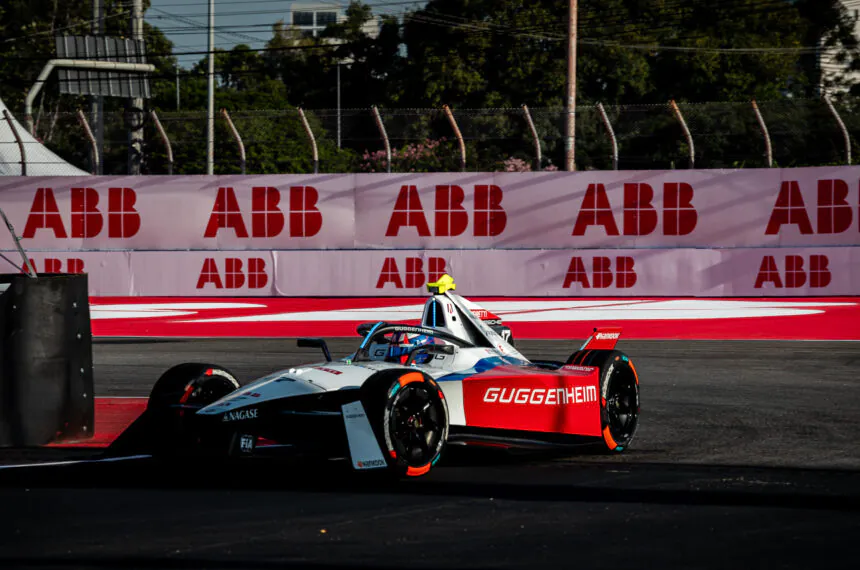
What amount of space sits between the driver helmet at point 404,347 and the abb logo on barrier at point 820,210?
14.1 meters

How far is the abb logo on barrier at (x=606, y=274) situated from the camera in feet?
72.8

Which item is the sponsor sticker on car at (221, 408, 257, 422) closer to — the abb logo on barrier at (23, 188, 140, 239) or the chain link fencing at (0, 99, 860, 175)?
the chain link fencing at (0, 99, 860, 175)

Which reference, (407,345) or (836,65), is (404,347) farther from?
(836,65)

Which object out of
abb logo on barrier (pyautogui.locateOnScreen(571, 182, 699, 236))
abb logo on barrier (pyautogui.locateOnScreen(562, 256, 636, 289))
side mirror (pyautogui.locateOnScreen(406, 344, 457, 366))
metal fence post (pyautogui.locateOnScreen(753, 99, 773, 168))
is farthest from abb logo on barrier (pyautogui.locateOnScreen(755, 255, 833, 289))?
side mirror (pyautogui.locateOnScreen(406, 344, 457, 366))

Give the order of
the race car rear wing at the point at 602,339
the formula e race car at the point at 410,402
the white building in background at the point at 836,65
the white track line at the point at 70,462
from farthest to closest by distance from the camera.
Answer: the white building in background at the point at 836,65
the race car rear wing at the point at 602,339
the white track line at the point at 70,462
the formula e race car at the point at 410,402

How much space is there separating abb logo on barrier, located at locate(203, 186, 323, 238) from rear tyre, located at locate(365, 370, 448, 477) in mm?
15430

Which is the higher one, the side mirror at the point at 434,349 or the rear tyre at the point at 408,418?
the side mirror at the point at 434,349

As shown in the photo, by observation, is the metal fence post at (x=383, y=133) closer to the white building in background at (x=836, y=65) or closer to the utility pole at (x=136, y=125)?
the utility pole at (x=136, y=125)

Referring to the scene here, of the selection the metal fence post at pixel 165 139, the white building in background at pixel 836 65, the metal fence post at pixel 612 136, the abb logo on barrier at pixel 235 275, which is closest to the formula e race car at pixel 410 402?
the metal fence post at pixel 612 136

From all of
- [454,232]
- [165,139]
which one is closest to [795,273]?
[454,232]

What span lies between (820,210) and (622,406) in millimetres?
13641

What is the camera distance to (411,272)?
22750 mm

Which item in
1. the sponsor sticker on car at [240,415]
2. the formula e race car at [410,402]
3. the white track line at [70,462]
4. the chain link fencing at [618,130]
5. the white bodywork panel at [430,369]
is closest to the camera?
the formula e race car at [410,402]

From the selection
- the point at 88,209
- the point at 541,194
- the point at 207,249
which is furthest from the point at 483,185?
the point at 88,209
